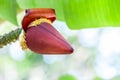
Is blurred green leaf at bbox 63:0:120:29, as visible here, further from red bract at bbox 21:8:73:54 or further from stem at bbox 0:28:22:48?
stem at bbox 0:28:22:48

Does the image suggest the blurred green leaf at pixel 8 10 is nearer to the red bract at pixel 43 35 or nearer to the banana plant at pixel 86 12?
the banana plant at pixel 86 12

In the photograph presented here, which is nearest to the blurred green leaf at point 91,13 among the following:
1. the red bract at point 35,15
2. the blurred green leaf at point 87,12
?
the blurred green leaf at point 87,12

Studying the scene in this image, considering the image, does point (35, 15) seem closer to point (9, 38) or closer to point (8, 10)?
point (9, 38)

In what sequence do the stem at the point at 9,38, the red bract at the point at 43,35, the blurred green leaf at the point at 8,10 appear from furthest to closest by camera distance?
1. the stem at the point at 9,38
2. the red bract at the point at 43,35
3. the blurred green leaf at the point at 8,10

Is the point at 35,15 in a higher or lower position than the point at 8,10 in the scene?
higher

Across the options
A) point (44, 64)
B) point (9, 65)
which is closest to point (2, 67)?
point (9, 65)

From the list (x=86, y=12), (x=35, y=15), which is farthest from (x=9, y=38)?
(x=86, y=12)

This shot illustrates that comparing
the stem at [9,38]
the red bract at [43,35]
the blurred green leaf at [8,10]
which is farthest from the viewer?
the stem at [9,38]
